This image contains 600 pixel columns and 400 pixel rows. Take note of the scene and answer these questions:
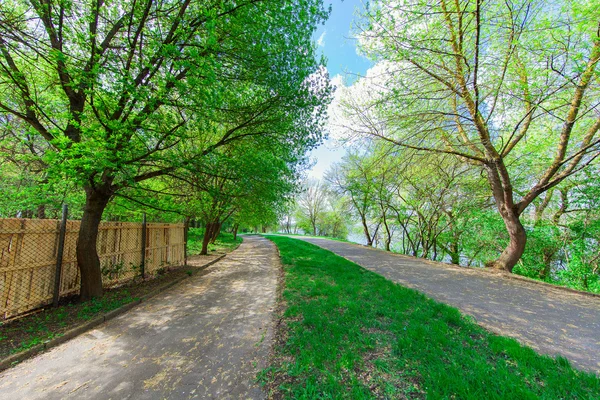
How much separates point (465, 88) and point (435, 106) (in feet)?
3.50

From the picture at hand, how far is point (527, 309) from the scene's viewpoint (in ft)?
13.8

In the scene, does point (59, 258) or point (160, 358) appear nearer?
point (160, 358)

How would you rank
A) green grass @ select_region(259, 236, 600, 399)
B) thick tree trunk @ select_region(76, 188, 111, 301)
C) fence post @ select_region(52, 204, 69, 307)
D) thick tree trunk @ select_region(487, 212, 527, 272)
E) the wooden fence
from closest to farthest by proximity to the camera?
green grass @ select_region(259, 236, 600, 399) → the wooden fence → fence post @ select_region(52, 204, 69, 307) → thick tree trunk @ select_region(76, 188, 111, 301) → thick tree trunk @ select_region(487, 212, 527, 272)

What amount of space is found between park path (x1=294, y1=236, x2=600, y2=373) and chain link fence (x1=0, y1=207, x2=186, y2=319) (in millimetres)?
7577

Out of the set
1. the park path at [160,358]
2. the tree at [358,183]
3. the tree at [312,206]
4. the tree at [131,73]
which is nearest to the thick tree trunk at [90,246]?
the tree at [131,73]

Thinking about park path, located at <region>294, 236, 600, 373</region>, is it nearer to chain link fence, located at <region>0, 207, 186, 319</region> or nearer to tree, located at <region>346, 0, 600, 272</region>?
tree, located at <region>346, 0, 600, 272</region>

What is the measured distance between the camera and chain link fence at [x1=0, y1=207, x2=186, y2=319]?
3.50 meters

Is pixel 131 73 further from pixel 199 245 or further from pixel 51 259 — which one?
pixel 199 245

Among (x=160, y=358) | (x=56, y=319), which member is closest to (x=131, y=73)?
(x=56, y=319)

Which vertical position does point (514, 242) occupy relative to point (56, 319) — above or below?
above

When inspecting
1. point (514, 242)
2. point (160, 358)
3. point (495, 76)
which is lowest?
point (160, 358)

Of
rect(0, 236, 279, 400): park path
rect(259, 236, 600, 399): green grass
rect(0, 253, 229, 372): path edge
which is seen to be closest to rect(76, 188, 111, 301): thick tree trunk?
rect(0, 253, 229, 372): path edge

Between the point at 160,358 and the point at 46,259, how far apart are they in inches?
131

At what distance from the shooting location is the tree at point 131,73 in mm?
3578
